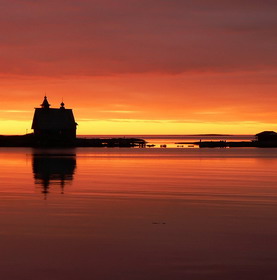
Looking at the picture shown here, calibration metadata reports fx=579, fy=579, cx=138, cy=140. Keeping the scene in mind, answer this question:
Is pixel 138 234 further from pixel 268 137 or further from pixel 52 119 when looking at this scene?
pixel 268 137

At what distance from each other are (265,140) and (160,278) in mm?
149787

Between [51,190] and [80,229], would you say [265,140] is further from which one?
[80,229]

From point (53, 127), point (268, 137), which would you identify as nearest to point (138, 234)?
point (53, 127)

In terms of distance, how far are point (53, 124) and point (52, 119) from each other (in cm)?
126

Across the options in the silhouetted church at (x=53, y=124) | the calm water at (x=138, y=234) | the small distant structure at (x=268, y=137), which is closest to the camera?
the calm water at (x=138, y=234)

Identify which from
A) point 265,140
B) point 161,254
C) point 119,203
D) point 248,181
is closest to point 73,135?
point 265,140

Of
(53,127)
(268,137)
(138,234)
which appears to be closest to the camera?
(138,234)

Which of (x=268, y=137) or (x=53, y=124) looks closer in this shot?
(x=53, y=124)

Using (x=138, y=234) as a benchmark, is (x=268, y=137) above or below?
above

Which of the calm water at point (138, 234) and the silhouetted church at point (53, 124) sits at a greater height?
the silhouetted church at point (53, 124)

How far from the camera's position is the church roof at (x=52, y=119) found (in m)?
143

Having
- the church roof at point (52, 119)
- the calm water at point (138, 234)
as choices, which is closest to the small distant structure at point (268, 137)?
the church roof at point (52, 119)

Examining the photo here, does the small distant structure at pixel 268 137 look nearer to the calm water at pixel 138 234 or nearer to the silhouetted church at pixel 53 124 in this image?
the silhouetted church at pixel 53 124

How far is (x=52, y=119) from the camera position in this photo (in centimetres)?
14325
